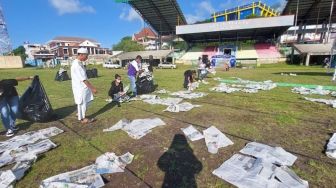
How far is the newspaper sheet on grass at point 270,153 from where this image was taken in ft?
9.83

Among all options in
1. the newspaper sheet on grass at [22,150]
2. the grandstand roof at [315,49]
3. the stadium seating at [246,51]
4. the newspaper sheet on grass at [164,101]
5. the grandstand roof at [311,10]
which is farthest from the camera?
the stadium seating at [246,51]

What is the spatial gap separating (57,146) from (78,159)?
0.81 m

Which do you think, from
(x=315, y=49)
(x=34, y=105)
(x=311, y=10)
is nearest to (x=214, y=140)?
(x=34, y=105)

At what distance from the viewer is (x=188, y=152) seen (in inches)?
137

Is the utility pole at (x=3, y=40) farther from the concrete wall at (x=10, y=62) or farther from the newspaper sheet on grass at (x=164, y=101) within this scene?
the newspaper sheet on grass at (x=164, y=101)

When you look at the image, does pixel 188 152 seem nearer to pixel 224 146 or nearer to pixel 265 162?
pixel 224 146

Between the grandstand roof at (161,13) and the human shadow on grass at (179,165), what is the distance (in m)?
33.8

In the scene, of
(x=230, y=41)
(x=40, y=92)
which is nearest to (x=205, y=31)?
(x=230, y=41)

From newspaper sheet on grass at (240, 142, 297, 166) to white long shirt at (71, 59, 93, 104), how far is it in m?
3.70

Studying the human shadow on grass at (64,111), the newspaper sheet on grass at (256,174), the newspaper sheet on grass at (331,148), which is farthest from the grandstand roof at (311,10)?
the newspaper sheet on grass at (256,174)

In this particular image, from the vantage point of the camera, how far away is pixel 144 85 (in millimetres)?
8836

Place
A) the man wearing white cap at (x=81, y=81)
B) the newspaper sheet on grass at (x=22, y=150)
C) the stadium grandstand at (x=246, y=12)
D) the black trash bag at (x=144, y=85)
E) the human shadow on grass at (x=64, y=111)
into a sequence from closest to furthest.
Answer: the newspaper sheet on grass at (x=22, y=150)
the man wearing white cap at (x=81, y=81)
the human shadow on grass at (x=64, y=111)
the black trash bag at (x=144, y=85)
the stadium grandstand at (x=246, y=12)

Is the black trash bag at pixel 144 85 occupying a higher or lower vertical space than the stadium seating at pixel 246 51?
lower

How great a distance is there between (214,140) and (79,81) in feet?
10.7
